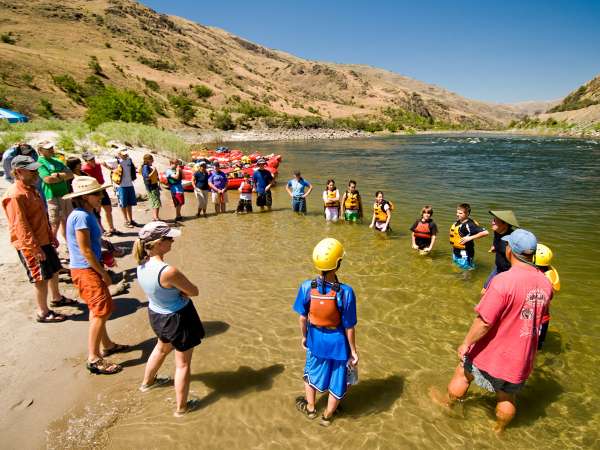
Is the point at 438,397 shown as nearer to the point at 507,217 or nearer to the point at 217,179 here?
the point at 507,217

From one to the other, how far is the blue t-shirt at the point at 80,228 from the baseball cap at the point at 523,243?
14.7 ft

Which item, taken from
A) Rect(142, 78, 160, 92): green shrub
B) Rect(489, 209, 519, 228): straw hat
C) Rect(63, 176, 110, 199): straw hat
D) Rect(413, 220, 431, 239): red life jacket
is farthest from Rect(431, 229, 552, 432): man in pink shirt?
Rect(142, 78, 160, 92): green shrub

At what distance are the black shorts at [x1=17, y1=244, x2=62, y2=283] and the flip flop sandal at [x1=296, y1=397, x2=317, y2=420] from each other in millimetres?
4056

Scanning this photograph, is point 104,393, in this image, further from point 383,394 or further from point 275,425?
point 383,394

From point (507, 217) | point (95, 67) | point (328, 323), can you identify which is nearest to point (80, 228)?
point (328, 323)

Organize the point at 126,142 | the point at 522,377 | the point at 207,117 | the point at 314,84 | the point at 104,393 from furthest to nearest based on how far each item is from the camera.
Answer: the point at 314,84 → the point at 207,117 → the point at 126,142 → the point at 104,393 → the point at 522,377

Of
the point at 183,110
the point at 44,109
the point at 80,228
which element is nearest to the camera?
the point at 80,228

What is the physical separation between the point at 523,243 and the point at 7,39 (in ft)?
329

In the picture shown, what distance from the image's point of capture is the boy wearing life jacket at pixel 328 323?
3.05m

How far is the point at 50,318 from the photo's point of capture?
17.2ft

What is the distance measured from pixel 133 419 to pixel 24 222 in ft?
10.1

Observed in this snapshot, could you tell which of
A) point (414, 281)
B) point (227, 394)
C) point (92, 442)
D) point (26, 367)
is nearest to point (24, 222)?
point (26, 367)

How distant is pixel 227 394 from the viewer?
13.6ft

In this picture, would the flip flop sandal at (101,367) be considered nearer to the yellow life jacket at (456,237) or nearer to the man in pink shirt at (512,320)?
the man in pink shirt at (512,320)
